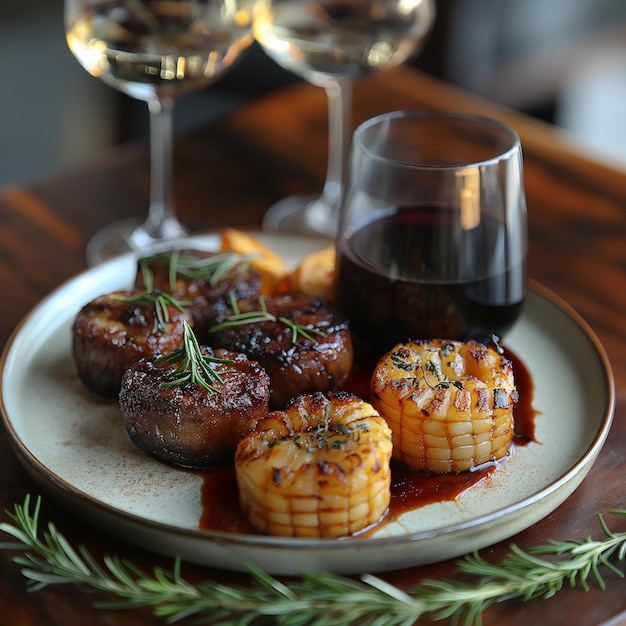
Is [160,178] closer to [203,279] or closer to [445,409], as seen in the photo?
[203,279]

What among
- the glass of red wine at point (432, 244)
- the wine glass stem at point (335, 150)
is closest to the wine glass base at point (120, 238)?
the wine glass stem at point (335, 150)

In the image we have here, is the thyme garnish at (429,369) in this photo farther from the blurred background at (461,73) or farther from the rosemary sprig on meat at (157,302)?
the blurred background at (461,73)

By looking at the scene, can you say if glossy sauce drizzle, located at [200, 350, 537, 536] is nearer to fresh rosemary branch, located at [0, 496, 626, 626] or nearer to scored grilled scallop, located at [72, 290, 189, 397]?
fresh rosemary branch, located at [0, 496, 626, 626]

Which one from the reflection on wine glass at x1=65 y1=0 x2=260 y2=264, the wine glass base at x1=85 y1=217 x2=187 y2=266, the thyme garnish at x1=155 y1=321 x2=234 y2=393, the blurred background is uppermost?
the reflection on wine glass at x1=65 y1=0 x2=260 y2=264

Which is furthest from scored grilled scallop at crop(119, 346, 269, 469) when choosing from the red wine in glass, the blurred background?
the blurred background

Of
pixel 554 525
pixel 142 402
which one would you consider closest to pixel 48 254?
pixel 142 402

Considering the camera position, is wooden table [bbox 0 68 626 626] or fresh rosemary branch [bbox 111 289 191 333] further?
fresh rosemary branch [bbox 111 289 191 333]
